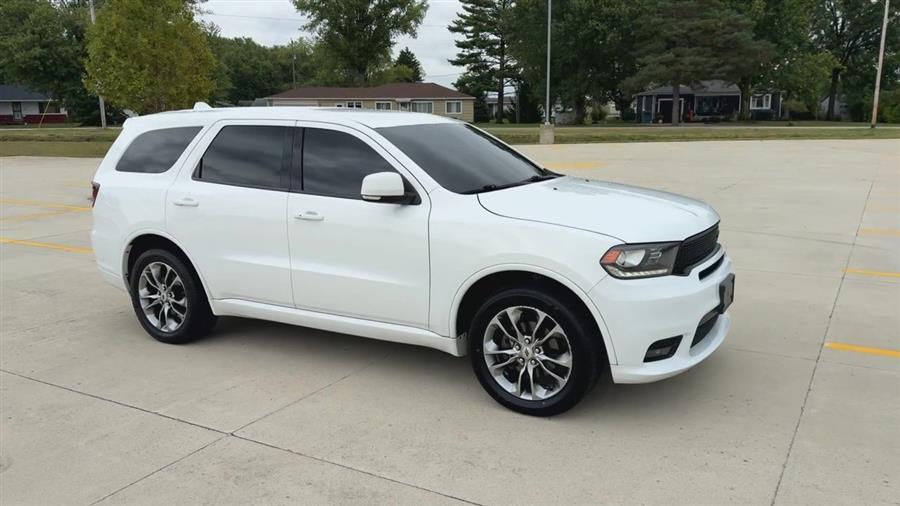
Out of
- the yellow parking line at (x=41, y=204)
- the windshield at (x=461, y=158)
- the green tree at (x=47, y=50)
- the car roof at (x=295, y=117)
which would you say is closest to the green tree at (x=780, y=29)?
the yellow parking line at (x=41, y=204)

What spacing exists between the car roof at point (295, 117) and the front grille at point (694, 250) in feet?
7.05

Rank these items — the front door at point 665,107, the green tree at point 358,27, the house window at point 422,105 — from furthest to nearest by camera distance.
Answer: the green tree at point 358,27
the house window at point 422,105
the front door at point 665,107

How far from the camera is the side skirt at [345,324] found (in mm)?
4469

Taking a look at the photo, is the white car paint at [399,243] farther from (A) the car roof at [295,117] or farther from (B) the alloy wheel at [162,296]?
(B) the alloy wheel at [162,296]

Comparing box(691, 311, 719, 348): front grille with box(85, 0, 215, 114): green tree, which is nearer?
box(691, 311, 719, 348): front grille

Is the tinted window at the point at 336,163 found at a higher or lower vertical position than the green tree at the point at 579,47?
lower

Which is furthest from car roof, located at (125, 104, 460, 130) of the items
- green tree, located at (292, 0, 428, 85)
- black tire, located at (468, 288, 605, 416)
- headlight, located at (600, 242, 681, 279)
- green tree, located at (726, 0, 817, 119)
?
green tree, located at (292, 0, 428, 85)

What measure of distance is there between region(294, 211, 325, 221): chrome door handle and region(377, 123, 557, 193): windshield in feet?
2.29

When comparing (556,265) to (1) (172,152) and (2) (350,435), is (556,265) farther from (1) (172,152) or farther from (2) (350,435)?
(1) (172,152)

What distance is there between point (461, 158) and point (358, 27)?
72.0 m

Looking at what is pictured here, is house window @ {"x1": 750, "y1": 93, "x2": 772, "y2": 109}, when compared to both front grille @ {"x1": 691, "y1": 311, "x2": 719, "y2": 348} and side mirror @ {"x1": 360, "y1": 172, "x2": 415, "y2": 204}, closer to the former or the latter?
front grille @ {"x1": 691, "y1": 311, "x2": 719, "y2": 348}

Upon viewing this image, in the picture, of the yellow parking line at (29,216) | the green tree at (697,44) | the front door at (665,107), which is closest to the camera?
the yellow parking line at (29,216)

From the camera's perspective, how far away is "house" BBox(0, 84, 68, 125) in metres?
83.9

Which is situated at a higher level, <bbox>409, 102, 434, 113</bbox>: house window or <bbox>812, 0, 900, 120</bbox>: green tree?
<bbox>812, 0, 900, 120</bbox>: green tree
